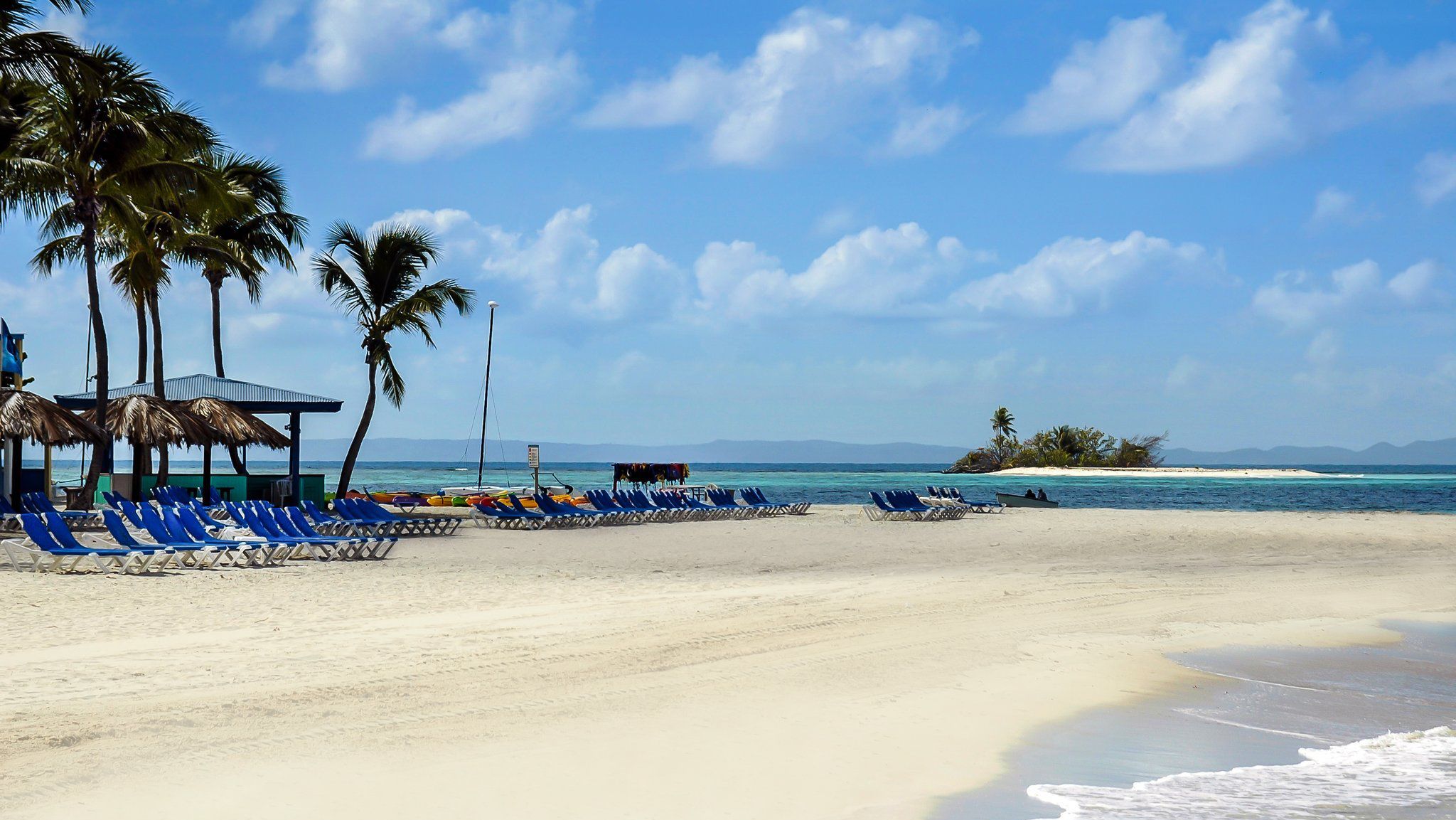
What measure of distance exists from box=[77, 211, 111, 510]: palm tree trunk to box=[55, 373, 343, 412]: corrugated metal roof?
2.33 metres

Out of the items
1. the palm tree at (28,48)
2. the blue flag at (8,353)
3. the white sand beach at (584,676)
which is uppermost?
the palm tree at (28,48)

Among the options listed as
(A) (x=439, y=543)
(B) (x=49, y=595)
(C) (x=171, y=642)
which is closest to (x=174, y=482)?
(A) (x=439, y=543)

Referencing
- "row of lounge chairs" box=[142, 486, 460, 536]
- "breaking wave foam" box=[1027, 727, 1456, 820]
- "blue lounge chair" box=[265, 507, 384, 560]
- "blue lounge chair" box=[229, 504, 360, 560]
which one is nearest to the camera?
"breaking wave foam" box=[1027, 727, 1456, 820]

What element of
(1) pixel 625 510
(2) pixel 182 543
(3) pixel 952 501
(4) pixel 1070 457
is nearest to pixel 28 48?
(2) pixel 182 543

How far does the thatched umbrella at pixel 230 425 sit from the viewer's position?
21.3 metres

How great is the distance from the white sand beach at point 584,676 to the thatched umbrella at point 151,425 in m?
7.82

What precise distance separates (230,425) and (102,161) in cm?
499

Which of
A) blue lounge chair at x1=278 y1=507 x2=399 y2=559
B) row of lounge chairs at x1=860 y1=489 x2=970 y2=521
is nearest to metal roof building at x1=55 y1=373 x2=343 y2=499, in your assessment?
blue lounge chair at x1=278 y1=507 x2=399 y2=559

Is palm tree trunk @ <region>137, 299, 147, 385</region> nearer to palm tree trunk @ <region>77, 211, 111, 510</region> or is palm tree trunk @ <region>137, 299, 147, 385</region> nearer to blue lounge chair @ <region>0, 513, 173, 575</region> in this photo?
palm tree trunk @ <region>77, 211, 111, 510</region>

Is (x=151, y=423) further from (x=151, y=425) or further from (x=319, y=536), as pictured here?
(x=319, y=536)

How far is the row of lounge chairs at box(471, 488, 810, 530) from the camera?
880 inches

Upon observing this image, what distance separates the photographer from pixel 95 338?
19.4m

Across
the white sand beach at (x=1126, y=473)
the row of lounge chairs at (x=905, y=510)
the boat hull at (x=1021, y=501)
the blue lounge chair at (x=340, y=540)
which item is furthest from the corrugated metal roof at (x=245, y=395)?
the white sand beach at (x=1126, y=473)

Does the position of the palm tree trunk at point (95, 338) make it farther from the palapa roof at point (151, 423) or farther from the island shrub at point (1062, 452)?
the island shrub at point (1062, 452)
